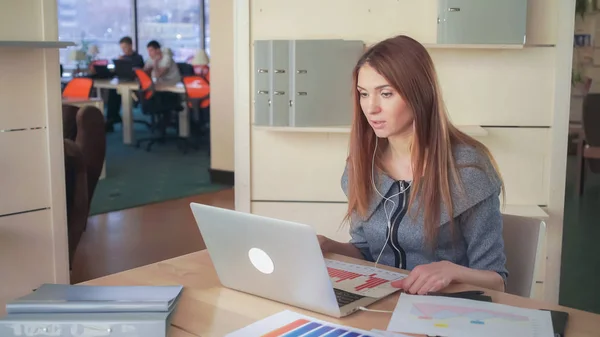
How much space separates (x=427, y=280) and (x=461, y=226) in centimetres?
35

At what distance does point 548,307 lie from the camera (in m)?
1.54

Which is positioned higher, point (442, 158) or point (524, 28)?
point (524, 28)

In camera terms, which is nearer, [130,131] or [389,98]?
[389,98]

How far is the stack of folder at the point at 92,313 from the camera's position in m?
1.31

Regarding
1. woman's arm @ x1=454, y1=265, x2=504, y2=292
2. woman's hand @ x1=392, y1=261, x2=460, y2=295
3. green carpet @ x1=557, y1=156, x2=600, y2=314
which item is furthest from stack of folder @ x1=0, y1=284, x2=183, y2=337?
green carpet @ x1=557, y1=156, x2=600, y2=314

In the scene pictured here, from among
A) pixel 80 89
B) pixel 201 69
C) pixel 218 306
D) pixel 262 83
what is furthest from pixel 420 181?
pixel 201 69

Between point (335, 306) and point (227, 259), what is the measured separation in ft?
0.95

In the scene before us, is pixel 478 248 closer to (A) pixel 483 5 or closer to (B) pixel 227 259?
(B) pixel 227 259

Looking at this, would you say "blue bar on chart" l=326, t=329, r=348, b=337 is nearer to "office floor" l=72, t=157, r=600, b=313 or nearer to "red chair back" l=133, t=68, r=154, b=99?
"office floor" l=72, t=157, r=600, b=313

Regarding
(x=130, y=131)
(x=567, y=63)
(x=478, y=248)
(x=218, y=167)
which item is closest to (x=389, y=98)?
(x=478, y=248)

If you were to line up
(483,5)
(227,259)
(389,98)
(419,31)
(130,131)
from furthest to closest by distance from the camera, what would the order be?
(130,131) → (419,31) → (483,5) → (389,98) → (227,259)

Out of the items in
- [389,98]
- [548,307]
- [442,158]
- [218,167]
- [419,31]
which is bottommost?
[218,167]

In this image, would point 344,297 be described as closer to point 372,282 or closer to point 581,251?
point 372,282

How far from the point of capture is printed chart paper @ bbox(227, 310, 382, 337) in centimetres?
137
